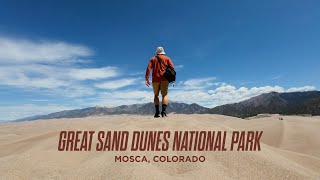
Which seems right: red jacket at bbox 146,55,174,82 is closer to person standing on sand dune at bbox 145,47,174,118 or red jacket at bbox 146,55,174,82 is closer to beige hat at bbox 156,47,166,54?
person standing on sand dune at bbox 145,47,174,118

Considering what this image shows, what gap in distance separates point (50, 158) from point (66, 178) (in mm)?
→ 972

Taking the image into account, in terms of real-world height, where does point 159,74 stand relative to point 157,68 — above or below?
below

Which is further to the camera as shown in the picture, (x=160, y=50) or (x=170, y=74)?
(x=160, y=50)

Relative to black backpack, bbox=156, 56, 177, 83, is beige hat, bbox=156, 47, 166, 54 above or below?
above

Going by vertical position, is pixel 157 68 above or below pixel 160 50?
below

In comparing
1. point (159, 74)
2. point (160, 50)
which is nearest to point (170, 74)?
point (159, 74)

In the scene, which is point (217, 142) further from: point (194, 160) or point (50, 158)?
point (50, 158)

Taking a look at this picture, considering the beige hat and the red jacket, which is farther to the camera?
the beige hat

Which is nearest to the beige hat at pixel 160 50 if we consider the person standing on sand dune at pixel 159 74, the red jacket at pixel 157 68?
the person standing on sand dune at pixel 159 74

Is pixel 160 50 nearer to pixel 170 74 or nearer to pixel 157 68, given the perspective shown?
pixel 157 68

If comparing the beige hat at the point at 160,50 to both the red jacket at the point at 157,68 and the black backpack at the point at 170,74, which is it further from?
the black backpack at the point at 170,74

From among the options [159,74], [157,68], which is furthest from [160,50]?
[159,74]

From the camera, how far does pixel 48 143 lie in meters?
5.09

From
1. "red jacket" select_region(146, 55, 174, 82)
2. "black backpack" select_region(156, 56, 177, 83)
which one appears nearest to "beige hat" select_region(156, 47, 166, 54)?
"red jacket" select_region(146, 55, 174, 82)
